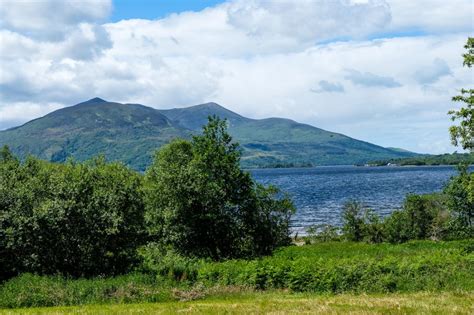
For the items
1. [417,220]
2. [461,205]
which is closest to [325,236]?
[417,220]

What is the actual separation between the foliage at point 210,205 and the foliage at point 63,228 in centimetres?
800

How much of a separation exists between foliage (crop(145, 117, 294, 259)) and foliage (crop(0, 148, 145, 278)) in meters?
8.00

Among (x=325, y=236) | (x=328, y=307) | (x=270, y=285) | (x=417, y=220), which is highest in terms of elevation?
(x=328, y=307)

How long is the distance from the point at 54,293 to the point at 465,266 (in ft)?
71.9

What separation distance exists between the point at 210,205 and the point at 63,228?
1491 cm

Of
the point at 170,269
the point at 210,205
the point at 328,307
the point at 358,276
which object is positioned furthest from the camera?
the point at 210,205

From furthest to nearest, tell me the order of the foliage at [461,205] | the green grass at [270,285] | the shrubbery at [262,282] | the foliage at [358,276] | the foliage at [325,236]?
the foliage at [325,236] < the foliage at [461,205] < the foliage at [358,276] < the shrubbery at [262,282] < the green grass at [270,285]

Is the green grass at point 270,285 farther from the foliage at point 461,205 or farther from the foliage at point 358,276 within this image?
the foliage at point 461,205

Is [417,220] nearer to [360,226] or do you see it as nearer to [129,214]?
[360,226]

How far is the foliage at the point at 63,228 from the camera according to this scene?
3225 centimetres

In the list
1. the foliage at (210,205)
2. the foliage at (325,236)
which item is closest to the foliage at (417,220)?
the foliage at (325,236)

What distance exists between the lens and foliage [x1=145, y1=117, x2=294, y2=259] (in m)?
44.2

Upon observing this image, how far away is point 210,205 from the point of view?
45.3 meters

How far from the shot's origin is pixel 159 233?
44.8 m
